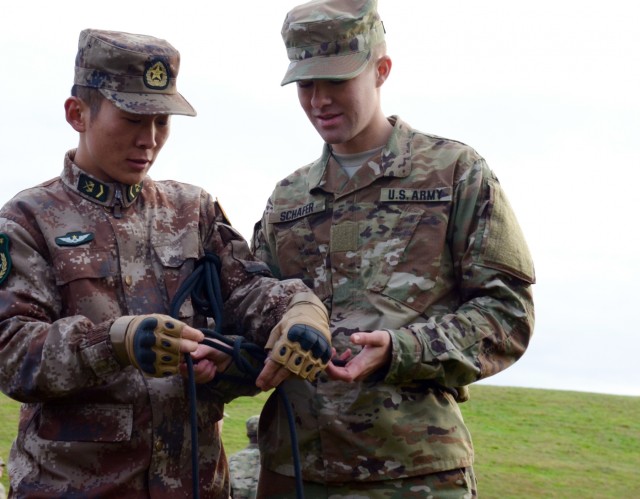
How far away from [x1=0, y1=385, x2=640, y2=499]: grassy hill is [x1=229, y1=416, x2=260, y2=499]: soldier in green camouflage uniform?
1.03 meters

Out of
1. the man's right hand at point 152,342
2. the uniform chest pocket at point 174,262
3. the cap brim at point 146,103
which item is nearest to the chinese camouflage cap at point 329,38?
the cap brim at point 146,103

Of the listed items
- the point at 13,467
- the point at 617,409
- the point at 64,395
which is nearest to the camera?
the point at 64,395

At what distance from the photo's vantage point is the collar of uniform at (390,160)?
362 centimetres

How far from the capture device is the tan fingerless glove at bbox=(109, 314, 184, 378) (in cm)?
294

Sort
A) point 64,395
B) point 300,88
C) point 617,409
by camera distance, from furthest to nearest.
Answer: point 617,409
point 300,88
point 64,395

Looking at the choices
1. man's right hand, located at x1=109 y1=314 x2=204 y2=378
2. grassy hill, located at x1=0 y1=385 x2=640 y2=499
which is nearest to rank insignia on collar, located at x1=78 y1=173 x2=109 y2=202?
man's right hand, located at x1=109 y1=314 x2=204 y2=378

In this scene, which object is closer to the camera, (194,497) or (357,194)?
(194,497)

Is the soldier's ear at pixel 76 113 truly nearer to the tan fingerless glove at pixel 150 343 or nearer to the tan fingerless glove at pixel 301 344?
the tan fingerless glove at pixel 150 343

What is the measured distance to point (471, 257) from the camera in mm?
3486

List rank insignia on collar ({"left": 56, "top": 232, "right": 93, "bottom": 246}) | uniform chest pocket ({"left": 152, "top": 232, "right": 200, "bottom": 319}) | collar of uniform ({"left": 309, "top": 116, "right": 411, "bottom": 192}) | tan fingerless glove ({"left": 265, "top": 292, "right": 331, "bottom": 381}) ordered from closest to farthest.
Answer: tan fingerless glove ({"left": 265, "top": 292, "right": 331, "bottom": 381}) → rank insignia on collar ({"left": 56, "top": 232, "right": 93, "bottom": 246}) → uniform chest pocket ({"left": 152, "top": 232, "right": 200, "bottom": 319}) → collar of uniform ({"left": 309, "top": 116, "right": 411, "bottom": 192})

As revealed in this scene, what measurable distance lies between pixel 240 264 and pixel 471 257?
0.73 meters

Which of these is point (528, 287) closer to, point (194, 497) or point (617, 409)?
point (194, 497)

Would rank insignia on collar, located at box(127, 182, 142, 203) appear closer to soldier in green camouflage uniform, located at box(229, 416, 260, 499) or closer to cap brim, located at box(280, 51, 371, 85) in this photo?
cap brim, located at box(280, 51, 371, 85)

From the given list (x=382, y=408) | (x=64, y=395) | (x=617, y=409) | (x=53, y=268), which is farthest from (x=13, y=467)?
A: (x=617, y=409)
